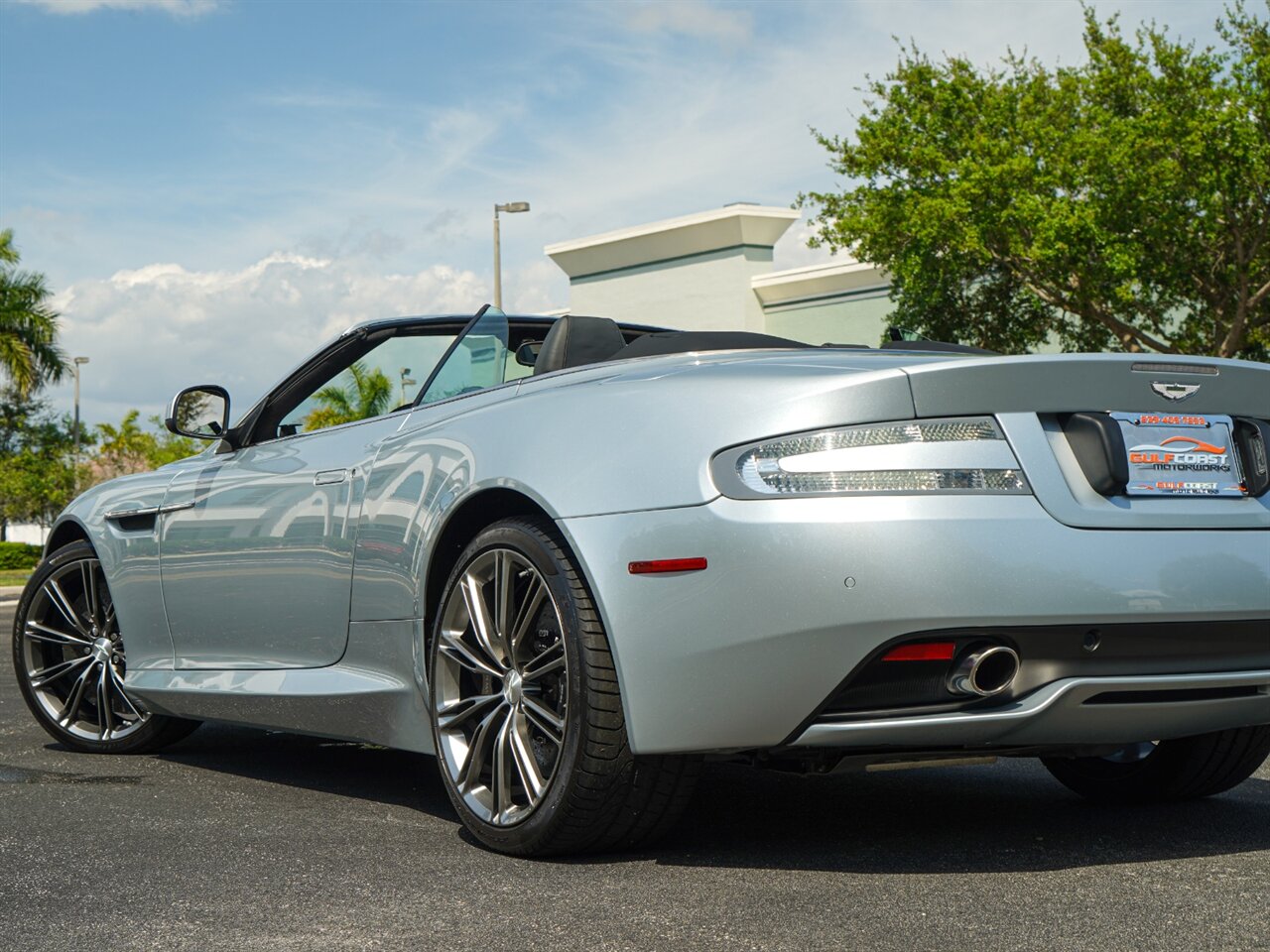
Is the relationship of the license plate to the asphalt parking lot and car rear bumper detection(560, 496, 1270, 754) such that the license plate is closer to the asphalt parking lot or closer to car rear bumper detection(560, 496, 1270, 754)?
car rear bumper detection(560, 496, 1270, 754)

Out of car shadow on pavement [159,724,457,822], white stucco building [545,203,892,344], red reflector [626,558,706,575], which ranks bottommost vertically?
car shadow on pavement [159,724,457,822]

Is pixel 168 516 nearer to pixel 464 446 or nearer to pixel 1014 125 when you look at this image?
pixel 464 446

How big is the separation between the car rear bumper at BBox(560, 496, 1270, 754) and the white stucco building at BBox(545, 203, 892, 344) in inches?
998

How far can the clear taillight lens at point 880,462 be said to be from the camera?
3.28 metres

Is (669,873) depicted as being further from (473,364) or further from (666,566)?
(473,364)

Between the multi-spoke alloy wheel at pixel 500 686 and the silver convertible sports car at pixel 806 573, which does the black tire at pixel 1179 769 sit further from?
the multi-spoke alloy wheel at pixel 500 686

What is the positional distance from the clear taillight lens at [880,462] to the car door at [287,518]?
1517mm

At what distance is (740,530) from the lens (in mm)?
3271

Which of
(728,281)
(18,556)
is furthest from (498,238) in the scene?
(18,556)

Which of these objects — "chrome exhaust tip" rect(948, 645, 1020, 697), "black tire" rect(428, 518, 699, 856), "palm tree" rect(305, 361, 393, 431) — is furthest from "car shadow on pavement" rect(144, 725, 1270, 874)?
"palm tree" rect(305, 361, 393, 431)

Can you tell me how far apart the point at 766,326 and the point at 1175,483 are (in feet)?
92.3

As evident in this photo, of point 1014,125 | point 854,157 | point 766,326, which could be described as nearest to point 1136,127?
point 1014,125

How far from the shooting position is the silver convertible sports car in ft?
10.7

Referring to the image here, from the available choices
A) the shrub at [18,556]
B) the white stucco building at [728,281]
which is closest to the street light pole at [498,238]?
the white stucco building at [728,281]
